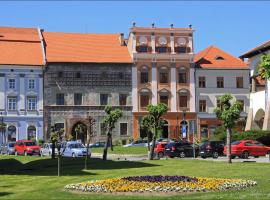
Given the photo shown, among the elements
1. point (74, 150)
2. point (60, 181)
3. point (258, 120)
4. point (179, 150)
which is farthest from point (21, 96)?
point (60, 181)

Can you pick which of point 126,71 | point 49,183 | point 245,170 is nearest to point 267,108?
point 126,71

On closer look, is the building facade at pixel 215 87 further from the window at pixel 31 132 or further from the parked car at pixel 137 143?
the window at pixel 31 132

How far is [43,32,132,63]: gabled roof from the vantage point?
2820 inches

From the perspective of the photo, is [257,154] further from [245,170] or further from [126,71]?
[126,71]

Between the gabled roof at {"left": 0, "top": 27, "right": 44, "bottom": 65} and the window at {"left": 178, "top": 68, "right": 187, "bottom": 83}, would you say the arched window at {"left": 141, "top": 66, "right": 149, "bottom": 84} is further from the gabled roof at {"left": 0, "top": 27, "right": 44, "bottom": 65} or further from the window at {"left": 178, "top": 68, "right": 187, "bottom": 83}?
the gabled roof at {"left": 0, "top": 27, "right": 44, "bottom": 65}

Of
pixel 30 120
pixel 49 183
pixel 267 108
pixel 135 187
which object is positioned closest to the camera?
pixel 135 187

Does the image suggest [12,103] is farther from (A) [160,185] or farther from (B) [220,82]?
(A) [160,185]

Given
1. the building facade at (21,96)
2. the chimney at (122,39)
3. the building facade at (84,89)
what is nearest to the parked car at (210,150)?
the building facade at (84,89)

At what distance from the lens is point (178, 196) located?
16203mm

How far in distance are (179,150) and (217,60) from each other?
33.6 metres

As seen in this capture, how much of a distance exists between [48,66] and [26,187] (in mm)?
50754

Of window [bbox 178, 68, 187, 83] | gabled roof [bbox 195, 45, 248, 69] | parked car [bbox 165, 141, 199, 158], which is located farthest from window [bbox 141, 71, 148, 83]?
parked car [bbox 165, 141, 199, 158]

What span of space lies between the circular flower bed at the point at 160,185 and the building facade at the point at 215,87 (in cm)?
→ 5408

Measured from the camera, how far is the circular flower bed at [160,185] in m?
17.2
